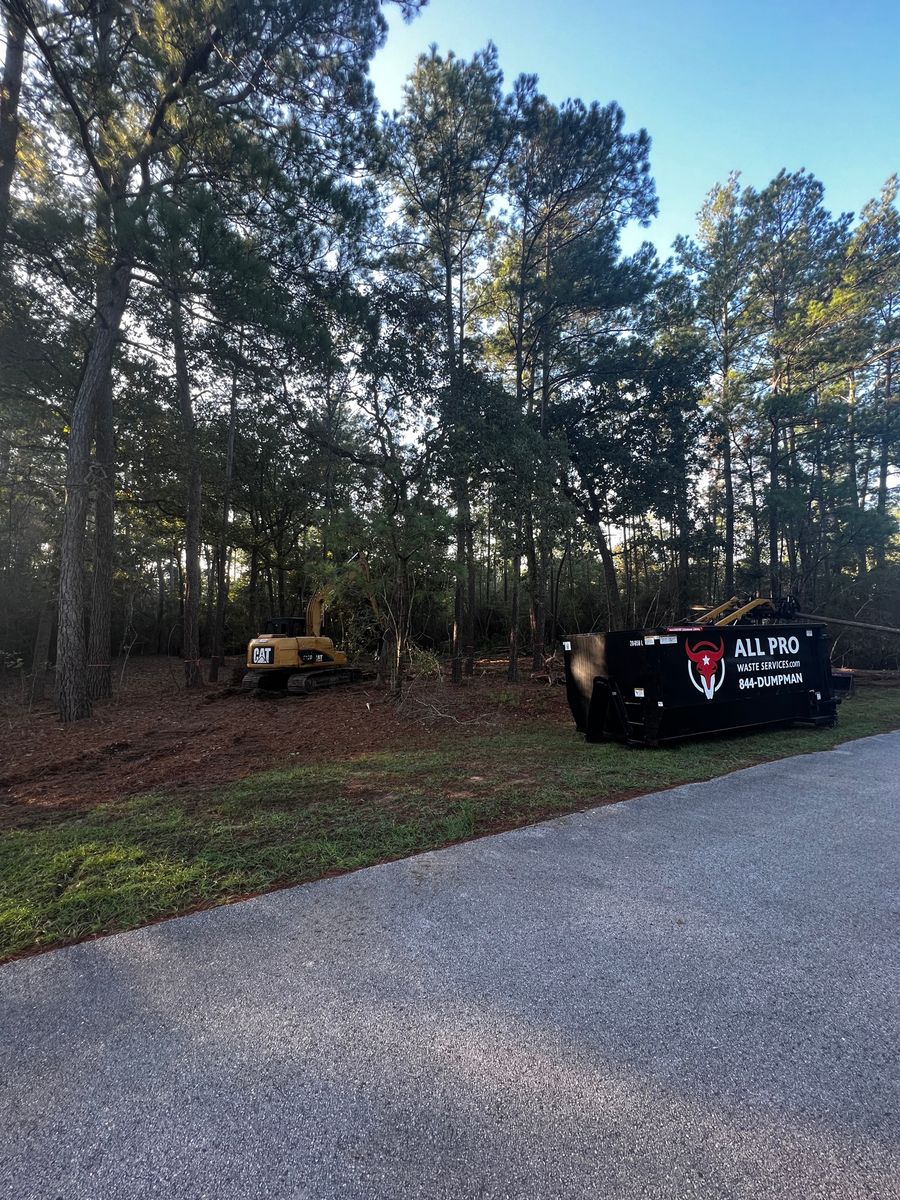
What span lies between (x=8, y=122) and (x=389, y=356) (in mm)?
6400

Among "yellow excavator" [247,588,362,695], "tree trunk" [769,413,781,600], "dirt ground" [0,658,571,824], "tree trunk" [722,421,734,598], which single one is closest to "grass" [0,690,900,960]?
"dirt ground" [0,658,571,824]

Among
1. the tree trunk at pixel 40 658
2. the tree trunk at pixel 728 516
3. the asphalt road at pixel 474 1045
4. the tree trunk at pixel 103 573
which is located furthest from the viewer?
the tree trunk at pixel 728 516

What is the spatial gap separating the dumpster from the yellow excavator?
21.1ft

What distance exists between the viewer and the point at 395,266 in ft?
37.9

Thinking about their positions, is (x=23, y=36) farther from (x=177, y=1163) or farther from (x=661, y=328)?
(x=661, y=328)

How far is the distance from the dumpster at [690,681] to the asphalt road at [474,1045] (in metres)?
3.34

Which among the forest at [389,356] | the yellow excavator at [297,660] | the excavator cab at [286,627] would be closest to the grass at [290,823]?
the forest at [389,356]

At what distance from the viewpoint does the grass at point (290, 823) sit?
2.90 meters

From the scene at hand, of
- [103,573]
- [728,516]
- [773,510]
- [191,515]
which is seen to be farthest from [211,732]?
[773,510]

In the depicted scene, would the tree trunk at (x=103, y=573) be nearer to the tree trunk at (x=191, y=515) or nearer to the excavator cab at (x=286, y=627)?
the tree trunk at (x=191, y=515)

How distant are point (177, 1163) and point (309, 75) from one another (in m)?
11.0

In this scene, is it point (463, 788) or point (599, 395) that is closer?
point (463, 788)

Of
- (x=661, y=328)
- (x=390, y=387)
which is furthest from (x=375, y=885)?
(x=661, y=328)

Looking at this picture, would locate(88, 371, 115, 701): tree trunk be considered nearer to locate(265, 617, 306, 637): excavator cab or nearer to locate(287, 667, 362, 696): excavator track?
locate(265, 617, 306, 637): excavator cab
